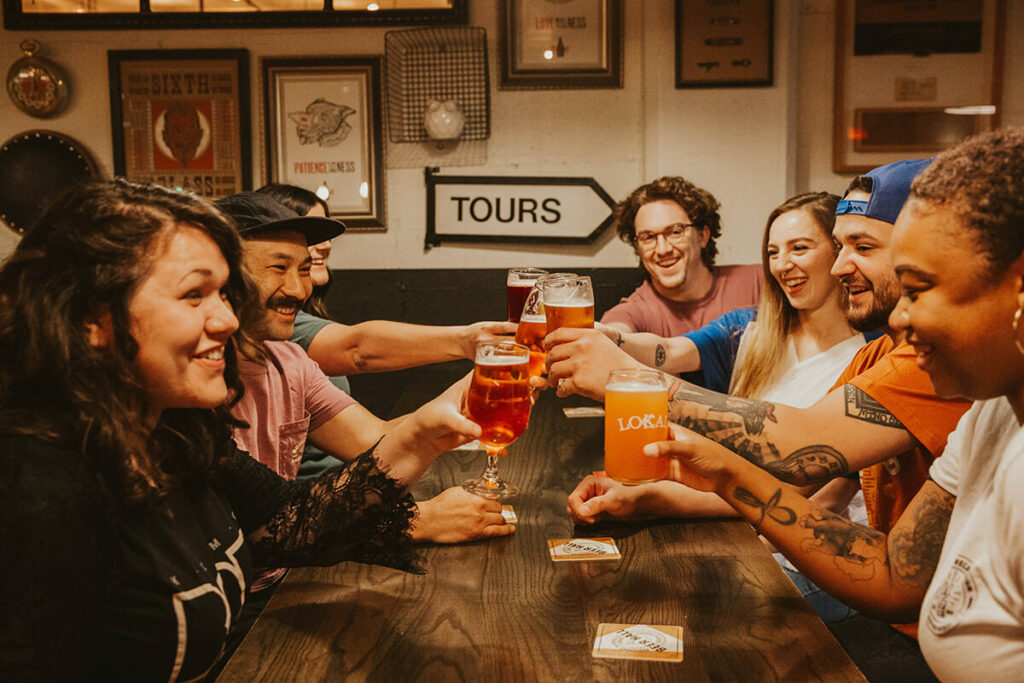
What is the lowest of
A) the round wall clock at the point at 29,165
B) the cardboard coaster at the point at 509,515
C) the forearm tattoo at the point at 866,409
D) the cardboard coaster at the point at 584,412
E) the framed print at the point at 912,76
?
the cardboard coaster at the point at 584,412

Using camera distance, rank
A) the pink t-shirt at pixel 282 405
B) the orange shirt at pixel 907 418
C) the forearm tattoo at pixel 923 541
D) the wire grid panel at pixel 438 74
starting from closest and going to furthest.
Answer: the forearm tattoo at pixel 923 541 → the orange shirt at pixel 907 418 → the pink t-shirt at pixel 282 405 → the wire grid panel at pixel 438 74

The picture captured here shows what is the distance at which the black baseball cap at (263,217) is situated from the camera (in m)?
2.06

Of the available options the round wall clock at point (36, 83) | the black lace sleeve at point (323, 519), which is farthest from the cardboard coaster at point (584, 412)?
the round wall clock at point (36, 83)

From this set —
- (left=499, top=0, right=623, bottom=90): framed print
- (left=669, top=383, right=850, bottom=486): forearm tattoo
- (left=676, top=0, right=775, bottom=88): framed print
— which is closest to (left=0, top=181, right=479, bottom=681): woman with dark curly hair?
(left=669, top=383, right=850, bottom=486): forearm tattoo

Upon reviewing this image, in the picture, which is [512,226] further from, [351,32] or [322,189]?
[351,32]

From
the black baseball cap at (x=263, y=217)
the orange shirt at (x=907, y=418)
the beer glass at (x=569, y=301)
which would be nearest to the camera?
the orange shirt at (x=907, y=418)

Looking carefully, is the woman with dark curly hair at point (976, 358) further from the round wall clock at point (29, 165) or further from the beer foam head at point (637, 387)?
the round wall clock at point (29, 165)

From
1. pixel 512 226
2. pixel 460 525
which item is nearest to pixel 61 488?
pixel 460 525

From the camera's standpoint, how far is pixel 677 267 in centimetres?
372

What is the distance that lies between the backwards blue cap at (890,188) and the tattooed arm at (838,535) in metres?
0.76

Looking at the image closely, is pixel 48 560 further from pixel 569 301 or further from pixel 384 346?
pixel 384 346

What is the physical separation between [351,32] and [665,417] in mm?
3774

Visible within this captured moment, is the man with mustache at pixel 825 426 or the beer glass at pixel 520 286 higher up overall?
the beer glass at pixel 520 286

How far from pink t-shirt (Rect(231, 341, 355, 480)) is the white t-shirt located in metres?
1.36
